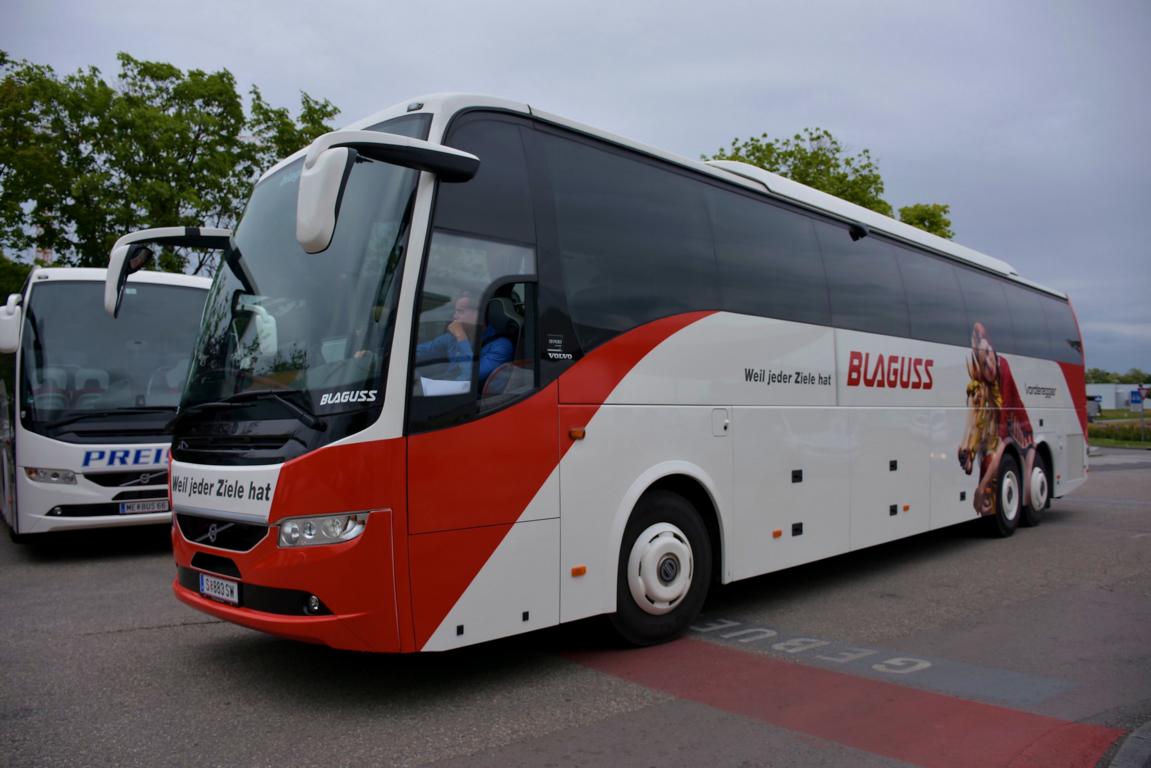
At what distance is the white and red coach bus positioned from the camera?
4457mm

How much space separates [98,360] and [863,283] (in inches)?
326

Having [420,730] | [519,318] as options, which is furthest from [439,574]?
[519,318]

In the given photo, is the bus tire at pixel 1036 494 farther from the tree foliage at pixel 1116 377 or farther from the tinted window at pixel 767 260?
the tree foliage at pixel 1116 377

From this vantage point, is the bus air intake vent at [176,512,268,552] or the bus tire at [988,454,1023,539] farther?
the bus tire at [988,454,1023,539]

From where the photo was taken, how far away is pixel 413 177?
15.5 ft

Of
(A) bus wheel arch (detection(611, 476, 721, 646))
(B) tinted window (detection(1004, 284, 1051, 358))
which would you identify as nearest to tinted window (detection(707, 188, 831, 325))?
(A) bus wheel arch (detection(611, 476, 721, 646))

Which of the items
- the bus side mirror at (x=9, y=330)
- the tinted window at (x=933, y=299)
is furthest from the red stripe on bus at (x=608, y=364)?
the bus side mirror at (x=9, y=330)

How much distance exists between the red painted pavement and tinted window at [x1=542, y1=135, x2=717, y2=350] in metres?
2.14

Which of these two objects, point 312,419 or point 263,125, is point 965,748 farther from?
point 263,125

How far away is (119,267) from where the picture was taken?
6273 mm

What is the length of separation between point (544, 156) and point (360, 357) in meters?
1.86

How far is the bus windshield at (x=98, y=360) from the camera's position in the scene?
9.38m

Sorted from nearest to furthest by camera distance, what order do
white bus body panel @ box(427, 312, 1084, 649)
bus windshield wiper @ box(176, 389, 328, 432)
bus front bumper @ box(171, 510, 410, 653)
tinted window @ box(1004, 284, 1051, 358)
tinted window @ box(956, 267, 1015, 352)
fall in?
bus front bumper @ box(171, 510, 410, 653), bus windshield wiper @ box(176, 389, 328, 432), white bus body panel @ box(427, 312, 1084, 649), tinted window @ box(956, 267, 1015, 352), tinted window @ box(1004, 284, 1051, 358)

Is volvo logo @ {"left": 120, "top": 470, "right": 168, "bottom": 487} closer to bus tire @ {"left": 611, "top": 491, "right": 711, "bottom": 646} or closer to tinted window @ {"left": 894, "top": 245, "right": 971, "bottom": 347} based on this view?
bus tire @ {"left": 611, "top": 491, "right": 711, "bottom": 646}
